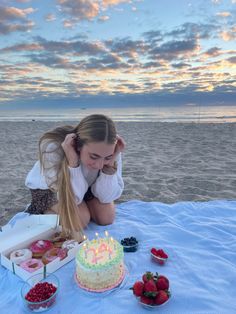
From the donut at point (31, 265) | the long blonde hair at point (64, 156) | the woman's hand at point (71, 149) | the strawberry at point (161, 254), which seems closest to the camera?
the donut at point (31, 265)

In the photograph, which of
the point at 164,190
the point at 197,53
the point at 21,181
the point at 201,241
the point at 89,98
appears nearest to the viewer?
the point at 201,241

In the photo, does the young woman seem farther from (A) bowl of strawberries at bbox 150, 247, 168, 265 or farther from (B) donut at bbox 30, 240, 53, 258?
(A) bowl of strawberries at bbox 150, 247, 168, 265

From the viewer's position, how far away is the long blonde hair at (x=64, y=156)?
8.66 feet

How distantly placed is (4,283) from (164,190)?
3364mm

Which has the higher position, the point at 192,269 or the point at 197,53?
the point at 197,53

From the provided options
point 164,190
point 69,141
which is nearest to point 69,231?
point 69,141

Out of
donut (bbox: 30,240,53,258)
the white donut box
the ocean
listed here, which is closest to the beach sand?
the white donut box

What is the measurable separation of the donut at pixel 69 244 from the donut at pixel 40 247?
0.16 m

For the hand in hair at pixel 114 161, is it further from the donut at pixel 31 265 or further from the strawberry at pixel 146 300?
the strawberry at pixel 146 300

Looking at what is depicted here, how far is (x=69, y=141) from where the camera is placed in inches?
108

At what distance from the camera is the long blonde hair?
8.66ft

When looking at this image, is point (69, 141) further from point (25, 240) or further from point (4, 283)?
point (4, 283)

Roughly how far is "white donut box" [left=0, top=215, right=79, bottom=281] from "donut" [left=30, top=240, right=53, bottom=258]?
11 cm

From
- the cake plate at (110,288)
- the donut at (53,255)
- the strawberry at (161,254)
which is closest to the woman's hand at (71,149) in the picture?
the donut at (53,255)
